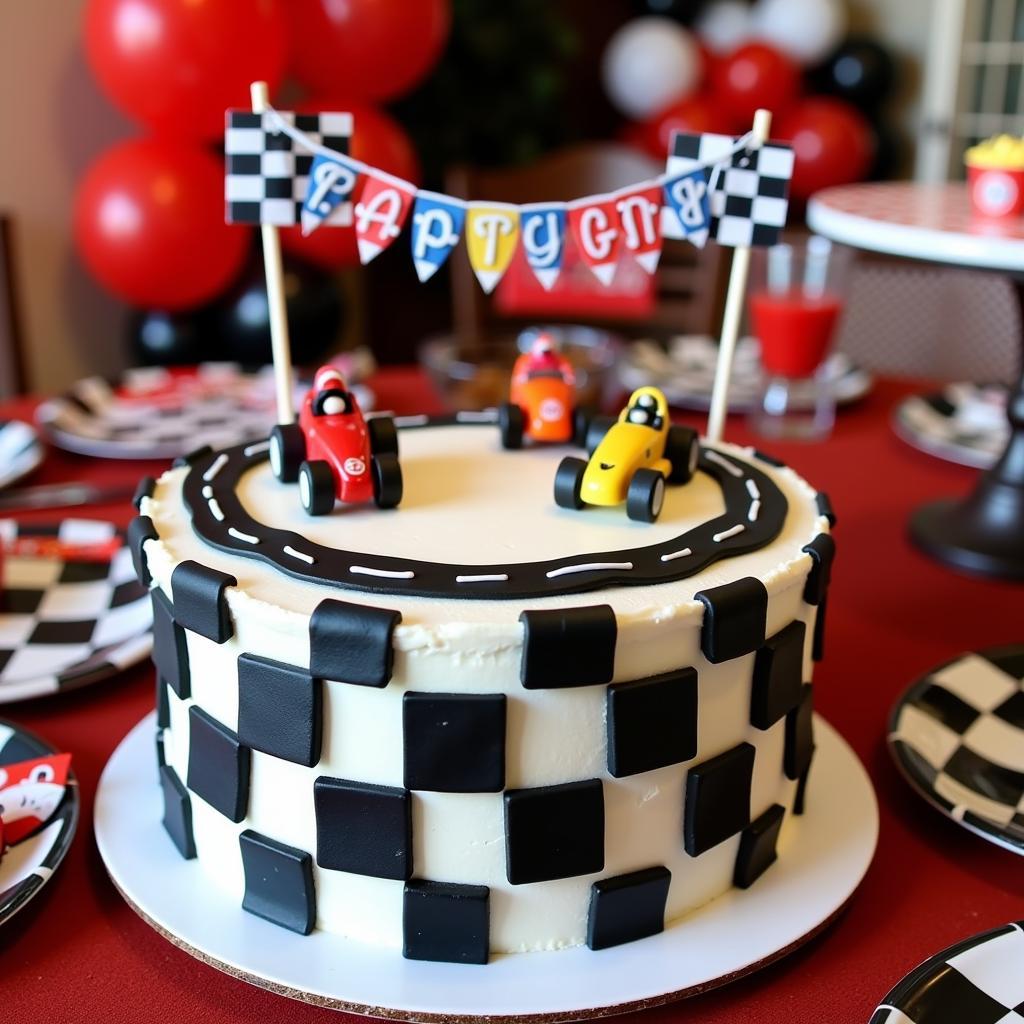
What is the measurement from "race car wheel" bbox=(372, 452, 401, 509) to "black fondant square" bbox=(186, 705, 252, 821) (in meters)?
0.20

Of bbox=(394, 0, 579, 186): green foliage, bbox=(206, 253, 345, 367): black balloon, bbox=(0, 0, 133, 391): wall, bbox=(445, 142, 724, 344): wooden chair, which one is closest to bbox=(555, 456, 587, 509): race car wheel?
bbox=(445, 142, 724, 344): wooden chair

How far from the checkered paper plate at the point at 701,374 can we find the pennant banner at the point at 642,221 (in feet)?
2.41

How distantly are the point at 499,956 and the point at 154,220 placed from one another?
228 cm

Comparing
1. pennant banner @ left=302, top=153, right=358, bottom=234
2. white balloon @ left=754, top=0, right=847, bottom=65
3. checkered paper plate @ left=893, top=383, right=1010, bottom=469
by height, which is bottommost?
checkered paper plate @ left=893, top=383, right=1010, bottom=469

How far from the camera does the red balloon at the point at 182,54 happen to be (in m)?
2.41

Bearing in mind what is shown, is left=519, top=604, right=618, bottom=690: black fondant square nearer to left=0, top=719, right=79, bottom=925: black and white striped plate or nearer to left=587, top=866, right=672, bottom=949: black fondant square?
left=587, top=866, right=672, bottom=949: black fondant square

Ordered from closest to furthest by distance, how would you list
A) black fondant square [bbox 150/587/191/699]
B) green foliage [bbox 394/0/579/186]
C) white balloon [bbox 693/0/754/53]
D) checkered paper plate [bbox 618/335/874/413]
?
1. black fondant square [bbox 150/587/191/699]
2. checkered paper plate [bbox 618/335/874/413]
3. green foliage [bbox 394/0/579/186]
4. white balloon [bbox 693/0/754/53]

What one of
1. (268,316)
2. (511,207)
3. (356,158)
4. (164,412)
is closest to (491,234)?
(511,207)

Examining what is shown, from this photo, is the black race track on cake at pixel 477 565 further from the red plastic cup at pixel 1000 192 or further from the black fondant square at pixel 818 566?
the red plastic cup at pixel 1000 192

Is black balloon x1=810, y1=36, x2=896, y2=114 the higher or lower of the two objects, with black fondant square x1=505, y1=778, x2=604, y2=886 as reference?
higher

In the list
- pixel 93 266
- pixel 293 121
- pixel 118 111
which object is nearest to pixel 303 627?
pixel 293 121

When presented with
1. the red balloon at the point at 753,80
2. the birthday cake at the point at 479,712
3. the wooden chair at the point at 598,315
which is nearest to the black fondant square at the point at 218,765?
the birthday cake at the point at 479,712

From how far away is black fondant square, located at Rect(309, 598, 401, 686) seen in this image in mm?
649

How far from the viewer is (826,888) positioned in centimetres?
78
